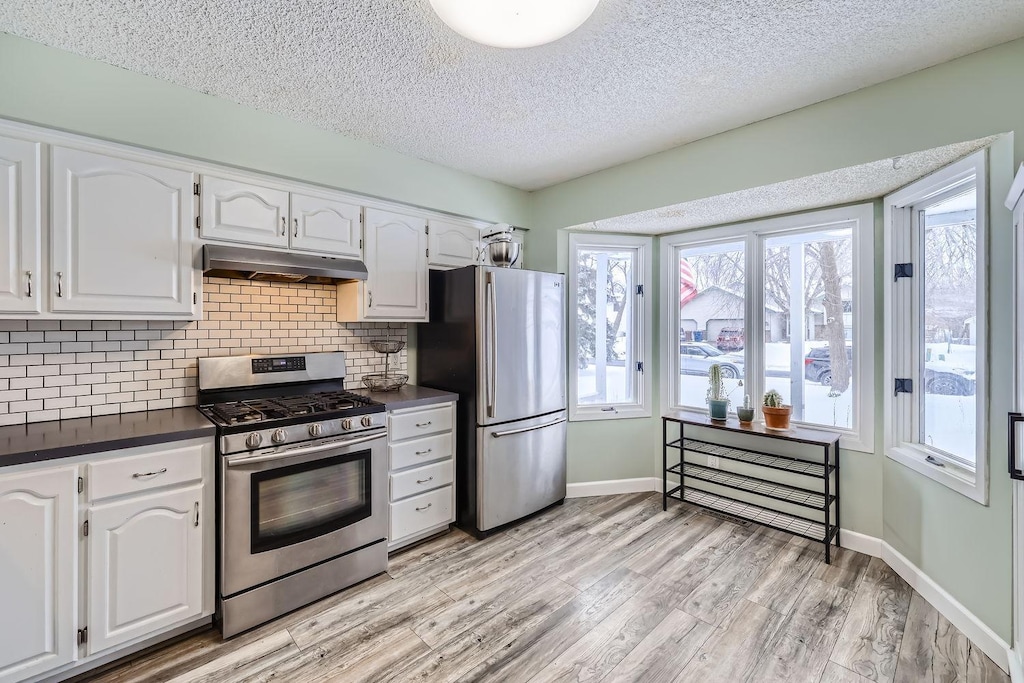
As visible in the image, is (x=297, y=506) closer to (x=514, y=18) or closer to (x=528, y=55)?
(x=514, y=18)

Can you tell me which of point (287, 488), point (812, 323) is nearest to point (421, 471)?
point (287, 488)

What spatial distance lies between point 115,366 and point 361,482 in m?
1.36

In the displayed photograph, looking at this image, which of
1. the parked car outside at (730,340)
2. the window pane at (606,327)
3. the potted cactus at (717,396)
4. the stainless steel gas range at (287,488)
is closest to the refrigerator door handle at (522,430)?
the window pane at (606,327)

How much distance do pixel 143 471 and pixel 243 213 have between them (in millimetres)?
1364

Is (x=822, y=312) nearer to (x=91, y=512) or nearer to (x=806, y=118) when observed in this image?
(x=806, y=118)

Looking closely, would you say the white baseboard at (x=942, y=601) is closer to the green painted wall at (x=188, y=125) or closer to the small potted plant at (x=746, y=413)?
the small potted plant at (x=746, y=413)

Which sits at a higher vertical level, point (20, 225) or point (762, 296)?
point (20, 225)

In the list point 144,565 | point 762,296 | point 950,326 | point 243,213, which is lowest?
point 144,565

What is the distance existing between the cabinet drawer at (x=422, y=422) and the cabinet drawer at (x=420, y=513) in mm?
406

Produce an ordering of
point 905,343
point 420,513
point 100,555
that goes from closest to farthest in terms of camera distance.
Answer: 1. point 100,555
2. point 905,343
3. point 420,513

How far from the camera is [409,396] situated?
114 inches

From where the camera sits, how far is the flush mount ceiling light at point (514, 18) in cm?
135

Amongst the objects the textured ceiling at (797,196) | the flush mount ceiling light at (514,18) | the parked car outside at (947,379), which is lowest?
the parked car outside at (947,379)

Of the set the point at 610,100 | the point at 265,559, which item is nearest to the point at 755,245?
the point at 610,100
